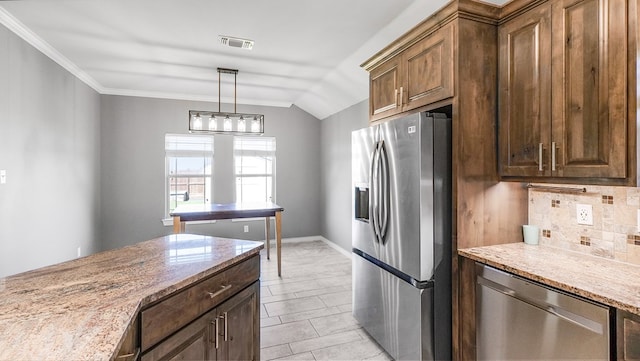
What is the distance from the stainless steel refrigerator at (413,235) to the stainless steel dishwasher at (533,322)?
0.80 ft

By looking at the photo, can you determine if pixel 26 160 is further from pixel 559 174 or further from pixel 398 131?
pixel 559 174

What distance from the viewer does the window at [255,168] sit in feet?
19.3

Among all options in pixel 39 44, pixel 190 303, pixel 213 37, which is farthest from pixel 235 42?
pixel 190 303

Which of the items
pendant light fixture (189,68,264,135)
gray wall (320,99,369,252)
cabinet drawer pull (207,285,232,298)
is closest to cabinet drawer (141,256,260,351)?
cabinet drawer pull (207,285,232,298)

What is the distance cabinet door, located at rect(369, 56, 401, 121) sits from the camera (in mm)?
2537

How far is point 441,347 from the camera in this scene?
2025 millimetres

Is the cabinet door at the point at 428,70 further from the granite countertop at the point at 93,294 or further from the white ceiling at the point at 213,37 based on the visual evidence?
the granite countertop at the point at 93,294

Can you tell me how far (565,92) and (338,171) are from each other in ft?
12.9

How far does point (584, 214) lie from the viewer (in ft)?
6.20

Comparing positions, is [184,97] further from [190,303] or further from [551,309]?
[551,309]

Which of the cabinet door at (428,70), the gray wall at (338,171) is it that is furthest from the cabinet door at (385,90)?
the gray wall at (338,171)

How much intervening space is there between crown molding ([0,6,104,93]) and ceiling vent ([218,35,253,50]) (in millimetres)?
1680

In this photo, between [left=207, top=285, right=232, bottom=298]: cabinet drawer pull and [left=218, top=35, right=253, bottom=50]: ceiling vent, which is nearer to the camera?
[left=207, top=285, right=232, bottom=298]: cabinet drawer pull

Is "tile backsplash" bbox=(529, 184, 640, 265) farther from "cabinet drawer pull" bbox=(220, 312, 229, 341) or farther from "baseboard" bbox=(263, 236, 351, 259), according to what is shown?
"baseboard" bbox=(263, 236, 351, 259)
